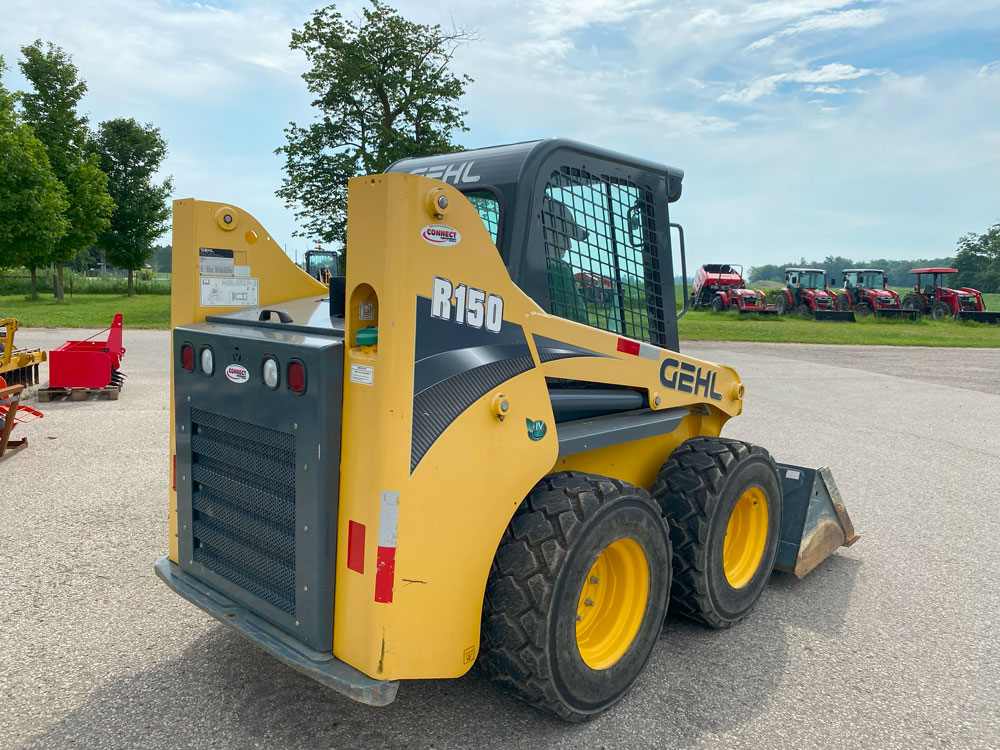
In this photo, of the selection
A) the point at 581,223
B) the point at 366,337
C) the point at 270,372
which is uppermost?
the point at 581,223

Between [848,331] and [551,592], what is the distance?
26737 millimetres

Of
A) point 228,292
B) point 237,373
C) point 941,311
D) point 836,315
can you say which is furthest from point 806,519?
point 941,311

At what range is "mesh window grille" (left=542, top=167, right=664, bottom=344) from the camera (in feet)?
10.7

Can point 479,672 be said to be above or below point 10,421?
below

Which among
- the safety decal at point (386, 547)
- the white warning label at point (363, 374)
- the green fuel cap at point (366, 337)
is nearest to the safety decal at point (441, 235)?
the green fuel cap at point (366, 337)

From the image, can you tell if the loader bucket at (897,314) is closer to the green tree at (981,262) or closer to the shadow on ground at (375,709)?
the shadow on ground at (375,709)

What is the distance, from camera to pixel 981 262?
86.2m

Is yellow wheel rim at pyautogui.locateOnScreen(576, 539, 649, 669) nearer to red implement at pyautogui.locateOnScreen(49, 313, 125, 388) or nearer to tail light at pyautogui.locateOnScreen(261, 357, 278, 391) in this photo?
tail light at pyautogui.locateOnScreen(261, 357, 278, 391)

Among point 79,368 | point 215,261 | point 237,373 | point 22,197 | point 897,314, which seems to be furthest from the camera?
point 897,314

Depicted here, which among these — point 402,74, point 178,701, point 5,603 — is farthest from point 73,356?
point 402,74

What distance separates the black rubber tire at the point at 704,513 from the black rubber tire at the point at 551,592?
2.36ft

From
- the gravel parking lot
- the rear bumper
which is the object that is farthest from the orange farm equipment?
the rear bumper

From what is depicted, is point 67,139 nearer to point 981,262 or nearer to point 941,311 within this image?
point 941,311

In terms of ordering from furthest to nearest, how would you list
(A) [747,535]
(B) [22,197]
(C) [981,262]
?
(C) [981,262], (B) [22,197], (A) [747,535]
